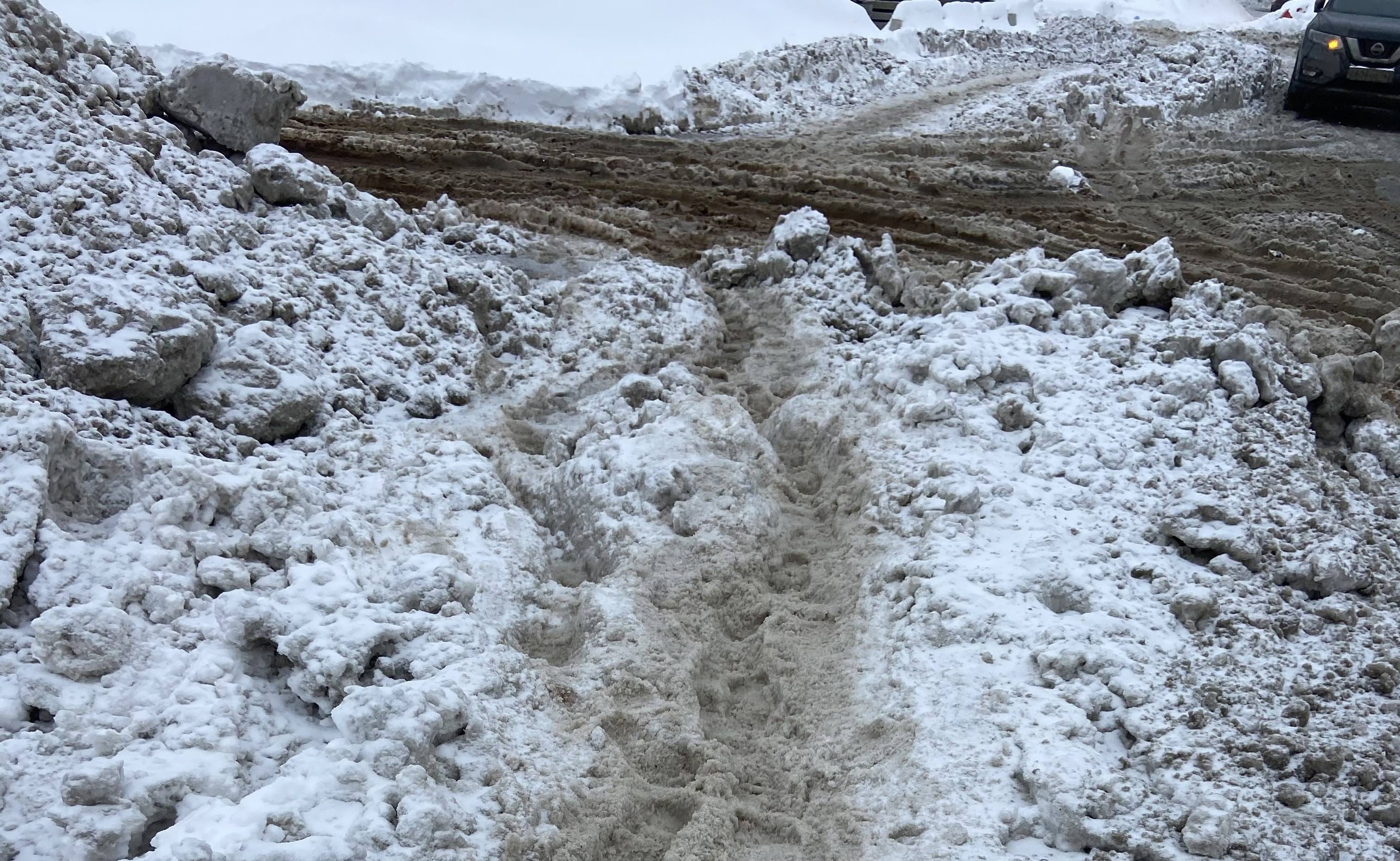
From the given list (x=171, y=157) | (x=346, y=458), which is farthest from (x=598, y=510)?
(x=171, y=157)

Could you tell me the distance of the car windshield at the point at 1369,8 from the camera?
1162 cm

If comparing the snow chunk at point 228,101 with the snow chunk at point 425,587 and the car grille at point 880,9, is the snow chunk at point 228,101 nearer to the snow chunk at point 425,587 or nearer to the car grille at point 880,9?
the snow chunk at point 425,587

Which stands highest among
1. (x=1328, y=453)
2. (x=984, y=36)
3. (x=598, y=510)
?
(x=984, y=36)

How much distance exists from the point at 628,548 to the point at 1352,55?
11.6 m

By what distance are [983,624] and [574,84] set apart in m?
8.89

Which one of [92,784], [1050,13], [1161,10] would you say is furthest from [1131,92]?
[92,784]

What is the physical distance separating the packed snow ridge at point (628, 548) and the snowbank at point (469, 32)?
5.30 metres

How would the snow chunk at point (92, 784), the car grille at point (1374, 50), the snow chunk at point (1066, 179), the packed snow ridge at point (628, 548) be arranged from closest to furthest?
the snow chunk at point (92, 784)
the packed snow ridge at point (628, 548)
the snow chunk at point (1066, 179)
the car grille at point (1374, 50)

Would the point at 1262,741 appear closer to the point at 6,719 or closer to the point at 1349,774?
the point at 1349,774

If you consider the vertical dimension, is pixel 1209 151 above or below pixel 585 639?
above

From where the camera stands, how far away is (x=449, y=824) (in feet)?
10.4

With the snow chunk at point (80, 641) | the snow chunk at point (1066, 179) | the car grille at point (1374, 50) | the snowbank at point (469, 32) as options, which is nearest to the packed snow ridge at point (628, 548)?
the snow chunk at point (80, 641)

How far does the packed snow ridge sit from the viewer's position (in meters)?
3.33

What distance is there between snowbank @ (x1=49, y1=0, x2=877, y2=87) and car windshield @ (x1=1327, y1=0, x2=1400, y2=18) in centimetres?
637
